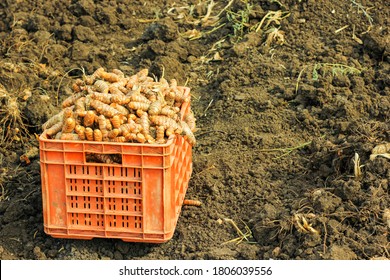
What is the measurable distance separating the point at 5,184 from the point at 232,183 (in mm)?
1784

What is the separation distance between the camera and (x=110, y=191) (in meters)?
5.50

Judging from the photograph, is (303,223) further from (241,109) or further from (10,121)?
(10,121)

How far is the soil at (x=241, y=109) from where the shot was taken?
575 cm

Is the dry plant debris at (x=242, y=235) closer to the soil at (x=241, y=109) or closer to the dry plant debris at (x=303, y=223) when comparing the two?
the soil at (x=241, y=109)

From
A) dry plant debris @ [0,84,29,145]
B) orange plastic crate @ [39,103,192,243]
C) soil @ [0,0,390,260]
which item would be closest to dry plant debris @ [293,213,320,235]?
soil @ [0,0,390,260]

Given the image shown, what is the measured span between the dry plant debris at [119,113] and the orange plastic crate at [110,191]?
0.09 meters

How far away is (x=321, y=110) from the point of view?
283 inches

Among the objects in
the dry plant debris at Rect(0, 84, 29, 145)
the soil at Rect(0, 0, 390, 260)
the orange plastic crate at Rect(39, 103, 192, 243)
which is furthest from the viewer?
the dry plant debris at Rect(0, 84, 29, 145)

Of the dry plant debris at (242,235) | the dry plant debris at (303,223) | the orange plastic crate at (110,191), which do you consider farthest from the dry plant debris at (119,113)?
the dry plant debris at (303,223)

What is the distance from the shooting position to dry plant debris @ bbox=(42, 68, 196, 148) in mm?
5441

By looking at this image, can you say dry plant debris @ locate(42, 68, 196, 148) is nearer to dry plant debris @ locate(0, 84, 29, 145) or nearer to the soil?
the soil

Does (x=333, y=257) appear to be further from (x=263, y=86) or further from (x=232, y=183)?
(x=263, y=86)

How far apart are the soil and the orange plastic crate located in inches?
10.0

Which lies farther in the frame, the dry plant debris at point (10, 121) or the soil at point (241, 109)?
the dry plant debris at point (10, 121)
